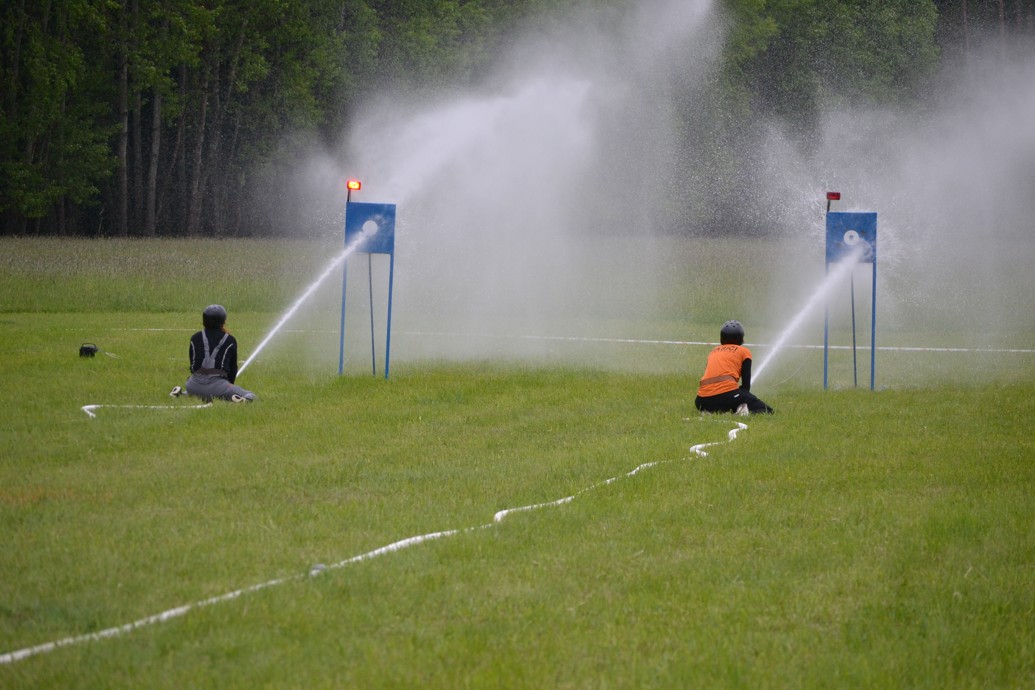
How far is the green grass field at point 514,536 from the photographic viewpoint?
18.1ft

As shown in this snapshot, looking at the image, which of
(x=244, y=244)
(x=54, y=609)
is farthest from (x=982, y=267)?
(x=54, y=609)

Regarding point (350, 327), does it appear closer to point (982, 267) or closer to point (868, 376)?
point (868, 376)

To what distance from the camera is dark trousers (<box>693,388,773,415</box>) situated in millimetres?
13156

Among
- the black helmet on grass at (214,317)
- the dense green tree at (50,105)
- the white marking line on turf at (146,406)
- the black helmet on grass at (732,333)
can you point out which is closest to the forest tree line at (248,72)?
the dense green tree at (50,105)

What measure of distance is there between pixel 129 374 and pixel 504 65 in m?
44.4

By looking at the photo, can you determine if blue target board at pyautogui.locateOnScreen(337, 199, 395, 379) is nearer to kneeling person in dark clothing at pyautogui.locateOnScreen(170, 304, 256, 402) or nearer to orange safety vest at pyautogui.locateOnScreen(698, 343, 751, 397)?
kneeling person in dark clothing at pyautogui.locateOnScreen(170, 304, 256, 402)

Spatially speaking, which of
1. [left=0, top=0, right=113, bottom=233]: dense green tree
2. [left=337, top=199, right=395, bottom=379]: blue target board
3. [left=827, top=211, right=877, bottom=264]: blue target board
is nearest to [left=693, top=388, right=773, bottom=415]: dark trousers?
[left=827, top=211, right=877, bottom=264]: blue target board

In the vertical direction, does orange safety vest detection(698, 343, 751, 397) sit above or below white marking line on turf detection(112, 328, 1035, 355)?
below

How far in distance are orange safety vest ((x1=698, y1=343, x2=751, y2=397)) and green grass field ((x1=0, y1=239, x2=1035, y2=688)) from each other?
1.47 feet

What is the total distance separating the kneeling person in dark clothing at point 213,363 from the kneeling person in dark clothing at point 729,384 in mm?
5227

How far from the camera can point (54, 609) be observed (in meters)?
6.03

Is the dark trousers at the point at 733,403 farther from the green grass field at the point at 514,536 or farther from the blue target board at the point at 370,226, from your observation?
the blue target board at the point at 370,226

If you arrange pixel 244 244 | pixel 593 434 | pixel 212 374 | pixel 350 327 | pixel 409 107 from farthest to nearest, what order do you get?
pixel 409 107 < pixel 244 244 < pixel 350 327 < pixel 212 374 < pixel 593 434

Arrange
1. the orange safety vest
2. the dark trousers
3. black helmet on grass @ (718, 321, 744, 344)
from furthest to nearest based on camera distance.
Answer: black helmet on grass @ (718, 321, 744, 344) → the orange safety vest → the dark trousers
